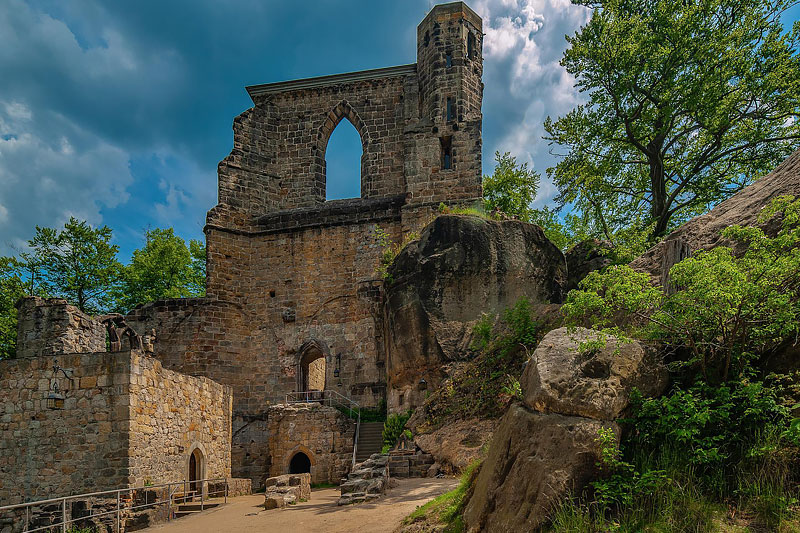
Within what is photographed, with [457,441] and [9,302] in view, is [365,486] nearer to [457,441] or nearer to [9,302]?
[457,441]

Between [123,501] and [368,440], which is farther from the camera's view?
[368,440]

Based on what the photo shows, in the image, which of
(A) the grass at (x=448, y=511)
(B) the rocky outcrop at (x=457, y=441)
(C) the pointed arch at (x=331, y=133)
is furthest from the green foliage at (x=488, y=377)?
(C) the pointed arch at (x=331, y=133)

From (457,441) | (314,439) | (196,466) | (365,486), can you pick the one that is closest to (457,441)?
(457,441)

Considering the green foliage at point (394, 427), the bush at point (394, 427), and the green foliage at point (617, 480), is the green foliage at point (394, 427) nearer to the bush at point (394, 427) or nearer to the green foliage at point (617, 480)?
A: the bush at point (394, 427)

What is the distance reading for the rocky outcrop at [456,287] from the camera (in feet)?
53.2

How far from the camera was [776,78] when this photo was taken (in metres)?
16.3

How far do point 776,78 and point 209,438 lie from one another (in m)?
18.5

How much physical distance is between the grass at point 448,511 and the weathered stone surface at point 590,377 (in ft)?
5.07

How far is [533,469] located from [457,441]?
6614 millimetres

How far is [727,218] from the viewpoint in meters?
7.29

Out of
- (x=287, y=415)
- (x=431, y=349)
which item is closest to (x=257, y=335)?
(x=287, y=415)

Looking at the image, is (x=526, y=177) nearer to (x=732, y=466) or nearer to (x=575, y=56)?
(x=575, y=56)

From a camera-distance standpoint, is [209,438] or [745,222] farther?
[209,438]

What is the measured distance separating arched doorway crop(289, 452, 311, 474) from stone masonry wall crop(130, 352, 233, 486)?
3410 mm
